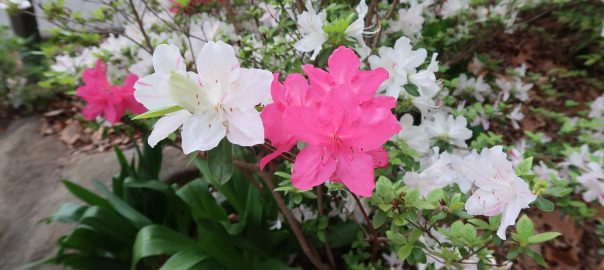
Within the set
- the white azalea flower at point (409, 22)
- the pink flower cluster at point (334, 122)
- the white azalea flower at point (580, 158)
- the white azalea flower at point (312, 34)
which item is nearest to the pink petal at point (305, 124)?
the pink flower cluster at point (334, 122)

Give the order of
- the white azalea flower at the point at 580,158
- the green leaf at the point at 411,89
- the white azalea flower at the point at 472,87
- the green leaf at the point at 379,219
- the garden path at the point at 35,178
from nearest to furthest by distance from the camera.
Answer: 1. the green leaf at the point at 379,219
2. the green leaf at the point at 411,89
3. the white azalea flower at the point at 580,158
4. the white azalea flower at the point at 472,87
5. the garden path at the point at 35,178

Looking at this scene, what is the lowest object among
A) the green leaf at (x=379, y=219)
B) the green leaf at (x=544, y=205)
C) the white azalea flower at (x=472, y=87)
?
the white azalea flower at (x=472, y=87)

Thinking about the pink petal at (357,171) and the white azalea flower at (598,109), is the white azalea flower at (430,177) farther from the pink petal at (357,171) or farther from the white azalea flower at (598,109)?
the white azalea flower at (598,109)

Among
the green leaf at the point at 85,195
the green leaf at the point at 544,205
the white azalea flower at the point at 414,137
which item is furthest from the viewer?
the green leaf at the point at 85,195

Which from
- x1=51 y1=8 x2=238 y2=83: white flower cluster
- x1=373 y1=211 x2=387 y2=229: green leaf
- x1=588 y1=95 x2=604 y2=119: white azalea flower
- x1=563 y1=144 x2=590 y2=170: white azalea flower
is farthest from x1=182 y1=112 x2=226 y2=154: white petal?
x1=588 y1=95 x2=604 y2=119: white azalea flower

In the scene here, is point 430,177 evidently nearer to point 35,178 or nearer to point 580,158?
point 580,158

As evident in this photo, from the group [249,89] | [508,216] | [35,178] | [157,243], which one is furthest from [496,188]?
[35,178]

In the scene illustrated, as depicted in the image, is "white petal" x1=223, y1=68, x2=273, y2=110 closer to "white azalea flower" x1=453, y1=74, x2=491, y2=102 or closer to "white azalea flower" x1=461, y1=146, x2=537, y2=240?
"white azalea flower" x1=461, y1=146, x2=537, y2=240
